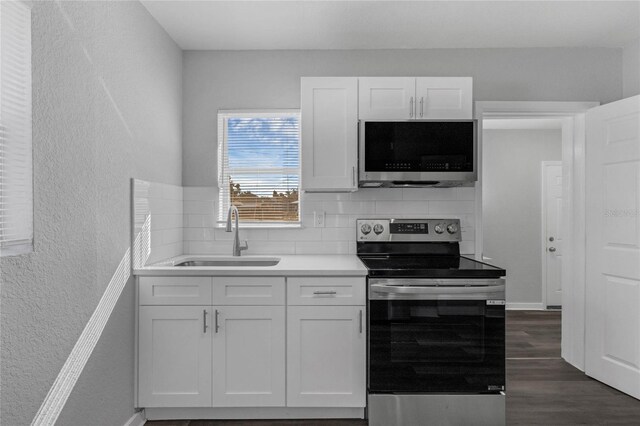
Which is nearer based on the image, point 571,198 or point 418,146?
point 418,146

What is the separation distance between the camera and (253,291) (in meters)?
2.48

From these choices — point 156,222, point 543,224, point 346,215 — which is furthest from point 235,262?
point 543,224

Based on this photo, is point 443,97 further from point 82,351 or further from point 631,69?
point 82,351

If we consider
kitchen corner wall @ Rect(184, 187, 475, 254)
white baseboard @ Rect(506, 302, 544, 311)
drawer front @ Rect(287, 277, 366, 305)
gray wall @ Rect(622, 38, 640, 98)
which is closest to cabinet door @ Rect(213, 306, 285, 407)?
drawer front @ Rect(287, 277, 366, 305)

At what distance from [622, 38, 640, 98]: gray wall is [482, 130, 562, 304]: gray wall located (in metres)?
2.28

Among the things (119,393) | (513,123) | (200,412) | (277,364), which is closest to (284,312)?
(277,364)

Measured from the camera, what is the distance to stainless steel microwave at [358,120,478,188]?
278 centimetres

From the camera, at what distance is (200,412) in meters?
2.54

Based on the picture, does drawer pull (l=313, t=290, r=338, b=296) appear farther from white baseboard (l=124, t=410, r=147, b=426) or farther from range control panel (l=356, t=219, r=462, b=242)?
white baseboard (l=124, t=410, r=147, b=426)

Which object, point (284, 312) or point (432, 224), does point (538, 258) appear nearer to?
point (432, 224)

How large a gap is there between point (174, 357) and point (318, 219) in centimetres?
136

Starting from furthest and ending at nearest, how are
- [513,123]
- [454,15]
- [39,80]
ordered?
[513,123], [454,15], [39,80]

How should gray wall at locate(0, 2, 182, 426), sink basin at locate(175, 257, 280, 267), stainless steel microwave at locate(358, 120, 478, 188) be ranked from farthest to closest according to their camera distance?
sink basin at locate(175, 257, 280, 267) < stainless steel microwave at locate(358, 120, 478, 188) < gray wall at locate(0, 2, 182, 426)

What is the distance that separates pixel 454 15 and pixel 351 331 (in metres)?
2.01
